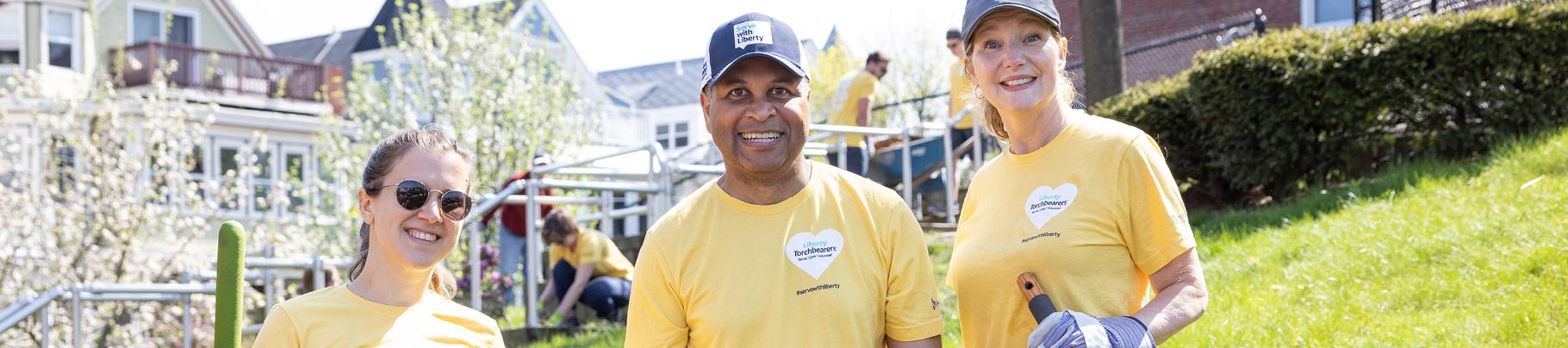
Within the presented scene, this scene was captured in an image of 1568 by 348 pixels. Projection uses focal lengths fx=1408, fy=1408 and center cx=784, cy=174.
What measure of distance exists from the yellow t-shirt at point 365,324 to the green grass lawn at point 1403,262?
3.62 m

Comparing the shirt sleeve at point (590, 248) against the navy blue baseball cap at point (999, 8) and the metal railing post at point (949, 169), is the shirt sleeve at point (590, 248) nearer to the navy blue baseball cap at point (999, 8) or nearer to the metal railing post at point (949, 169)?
the metal railing post at point (949, 169)

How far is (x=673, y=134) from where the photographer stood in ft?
160

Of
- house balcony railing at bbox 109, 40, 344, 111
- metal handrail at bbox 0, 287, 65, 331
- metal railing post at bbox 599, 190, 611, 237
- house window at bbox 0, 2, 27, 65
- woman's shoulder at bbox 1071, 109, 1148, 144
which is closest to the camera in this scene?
woman's shoulder at bbox 1071, 109, 1148, 144

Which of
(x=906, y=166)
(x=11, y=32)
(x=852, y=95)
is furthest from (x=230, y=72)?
(x=906, y=166)

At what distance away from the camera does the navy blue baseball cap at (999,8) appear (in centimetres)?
332

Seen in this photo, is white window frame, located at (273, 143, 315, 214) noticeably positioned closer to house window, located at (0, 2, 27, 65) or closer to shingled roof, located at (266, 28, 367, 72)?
house window, located at (0, 2, 27, 65)

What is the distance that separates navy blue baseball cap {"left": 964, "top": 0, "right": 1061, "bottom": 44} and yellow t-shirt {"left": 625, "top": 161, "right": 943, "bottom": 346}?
21.1 inches

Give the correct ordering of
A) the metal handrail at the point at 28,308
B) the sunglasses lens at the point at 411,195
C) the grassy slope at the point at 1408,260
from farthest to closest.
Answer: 1. the metal handrail at the point at 28,308
2. the grassy slope at the point at 1408,260
3. the sunglasses lens at the point at 411,195

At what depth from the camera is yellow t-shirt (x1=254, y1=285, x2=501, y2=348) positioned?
327 cm

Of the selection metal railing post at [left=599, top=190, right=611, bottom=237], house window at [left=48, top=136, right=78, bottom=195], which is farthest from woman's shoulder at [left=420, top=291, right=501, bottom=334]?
house window at [left=48, top=136, right=78, bottom=195]

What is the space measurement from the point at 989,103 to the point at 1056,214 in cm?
53

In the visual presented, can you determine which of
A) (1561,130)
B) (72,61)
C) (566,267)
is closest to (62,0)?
(72,61)

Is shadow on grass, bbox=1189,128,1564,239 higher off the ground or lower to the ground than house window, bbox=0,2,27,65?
lower

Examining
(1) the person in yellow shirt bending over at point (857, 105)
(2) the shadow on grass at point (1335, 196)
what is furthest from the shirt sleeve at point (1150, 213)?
(1) the person in yellow shirt bending over at point (857, 105)
